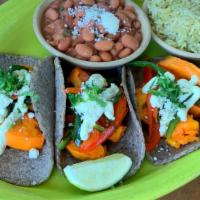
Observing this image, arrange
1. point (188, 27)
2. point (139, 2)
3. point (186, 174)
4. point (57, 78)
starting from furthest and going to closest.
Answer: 1. point (139, 2)
2. point (188, 27)
3. point (57, 78)
4. point (186, 174)

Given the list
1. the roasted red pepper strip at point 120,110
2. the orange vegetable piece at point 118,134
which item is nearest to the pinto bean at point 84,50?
the roasted red pepper strip at point 120,110

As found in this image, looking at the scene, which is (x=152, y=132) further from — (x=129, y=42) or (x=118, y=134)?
(x=129, y=42)

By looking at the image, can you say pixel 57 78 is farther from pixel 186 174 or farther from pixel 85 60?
pixel 186 174

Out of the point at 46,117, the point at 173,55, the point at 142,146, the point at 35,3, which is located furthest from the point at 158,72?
the point at 35,3

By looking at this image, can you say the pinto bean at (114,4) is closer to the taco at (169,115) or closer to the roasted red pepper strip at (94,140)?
the taco at (169,115)

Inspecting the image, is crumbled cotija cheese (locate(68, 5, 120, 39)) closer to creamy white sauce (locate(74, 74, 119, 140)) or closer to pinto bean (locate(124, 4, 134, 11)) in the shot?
pinto bean (locate(124, 4, 134, 11))

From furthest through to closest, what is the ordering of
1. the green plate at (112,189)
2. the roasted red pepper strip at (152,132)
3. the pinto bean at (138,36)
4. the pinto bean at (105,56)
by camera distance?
the pinto bean at (138,36) → the pinto bean at (105,56) → the roasted red pepper strip at (152,132) → the green plate at (112,189)

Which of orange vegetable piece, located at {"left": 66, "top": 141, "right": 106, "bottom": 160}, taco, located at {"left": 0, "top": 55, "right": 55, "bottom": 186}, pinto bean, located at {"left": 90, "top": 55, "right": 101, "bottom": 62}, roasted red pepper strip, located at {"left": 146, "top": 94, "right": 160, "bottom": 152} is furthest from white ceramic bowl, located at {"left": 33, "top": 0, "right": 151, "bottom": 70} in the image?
orange vegetable piece, located at {"left": 66, "top": 141, "right": 106, "bottom": 160}

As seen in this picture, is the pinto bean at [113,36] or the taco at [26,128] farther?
the pinto bean at [113,36]
